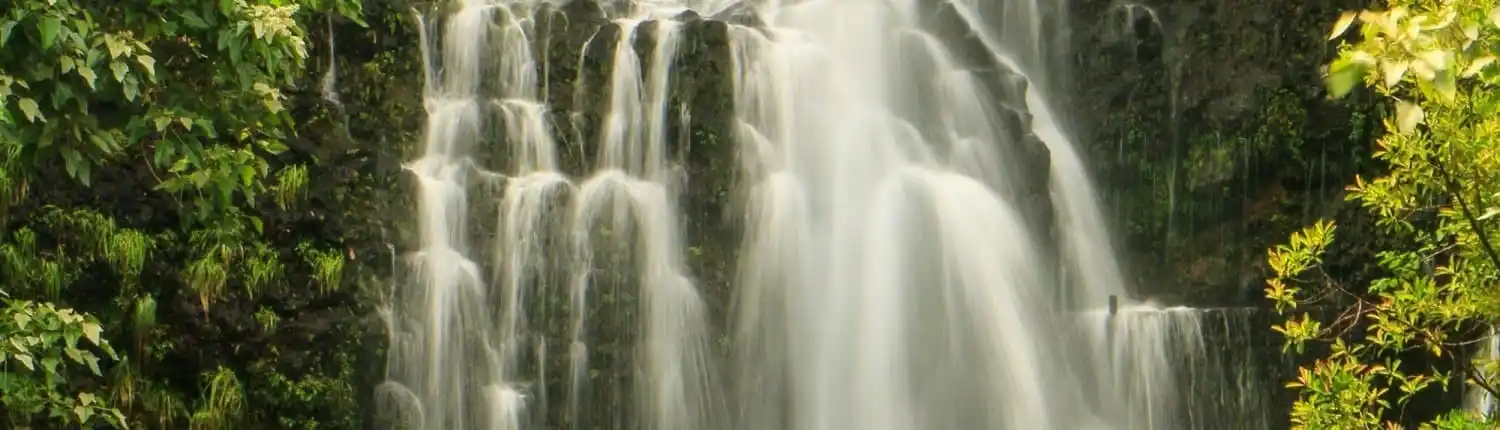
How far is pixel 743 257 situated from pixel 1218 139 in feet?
16.1

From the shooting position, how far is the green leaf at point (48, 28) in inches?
197

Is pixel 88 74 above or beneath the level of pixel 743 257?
above

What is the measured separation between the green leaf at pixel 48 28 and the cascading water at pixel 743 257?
668cm

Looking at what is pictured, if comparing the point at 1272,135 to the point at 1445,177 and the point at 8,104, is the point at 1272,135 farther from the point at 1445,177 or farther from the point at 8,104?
the point at 8,104

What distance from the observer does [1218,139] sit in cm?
1344

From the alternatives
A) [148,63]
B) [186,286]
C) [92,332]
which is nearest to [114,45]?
[148,63]

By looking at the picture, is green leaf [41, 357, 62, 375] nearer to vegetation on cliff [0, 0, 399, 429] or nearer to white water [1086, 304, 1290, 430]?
vegetation on cliff [0, 0, 399, 429]

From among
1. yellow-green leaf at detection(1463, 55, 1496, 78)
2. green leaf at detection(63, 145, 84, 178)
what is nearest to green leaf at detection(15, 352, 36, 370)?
green leaf at detection(63, 145, 84, 178)

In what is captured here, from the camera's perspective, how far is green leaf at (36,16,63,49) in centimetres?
500

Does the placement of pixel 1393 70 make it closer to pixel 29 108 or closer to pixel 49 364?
pixel 29 108

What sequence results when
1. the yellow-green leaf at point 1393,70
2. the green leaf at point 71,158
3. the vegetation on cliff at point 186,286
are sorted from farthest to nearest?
the vegetation on cliff at point 186,286, the green leaf at point 71,158, the yellow-green leaf at point 1393,70

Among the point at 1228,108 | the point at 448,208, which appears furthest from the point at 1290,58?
the point at 448,208

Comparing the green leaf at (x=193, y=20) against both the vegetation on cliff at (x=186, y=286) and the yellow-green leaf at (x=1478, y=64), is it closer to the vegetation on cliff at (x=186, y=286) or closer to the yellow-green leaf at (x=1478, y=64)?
the vegetation on cliff at (x=186, y=286)

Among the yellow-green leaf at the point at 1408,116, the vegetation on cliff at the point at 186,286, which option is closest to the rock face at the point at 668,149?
the vegetation on cliff at the point at 186,286
